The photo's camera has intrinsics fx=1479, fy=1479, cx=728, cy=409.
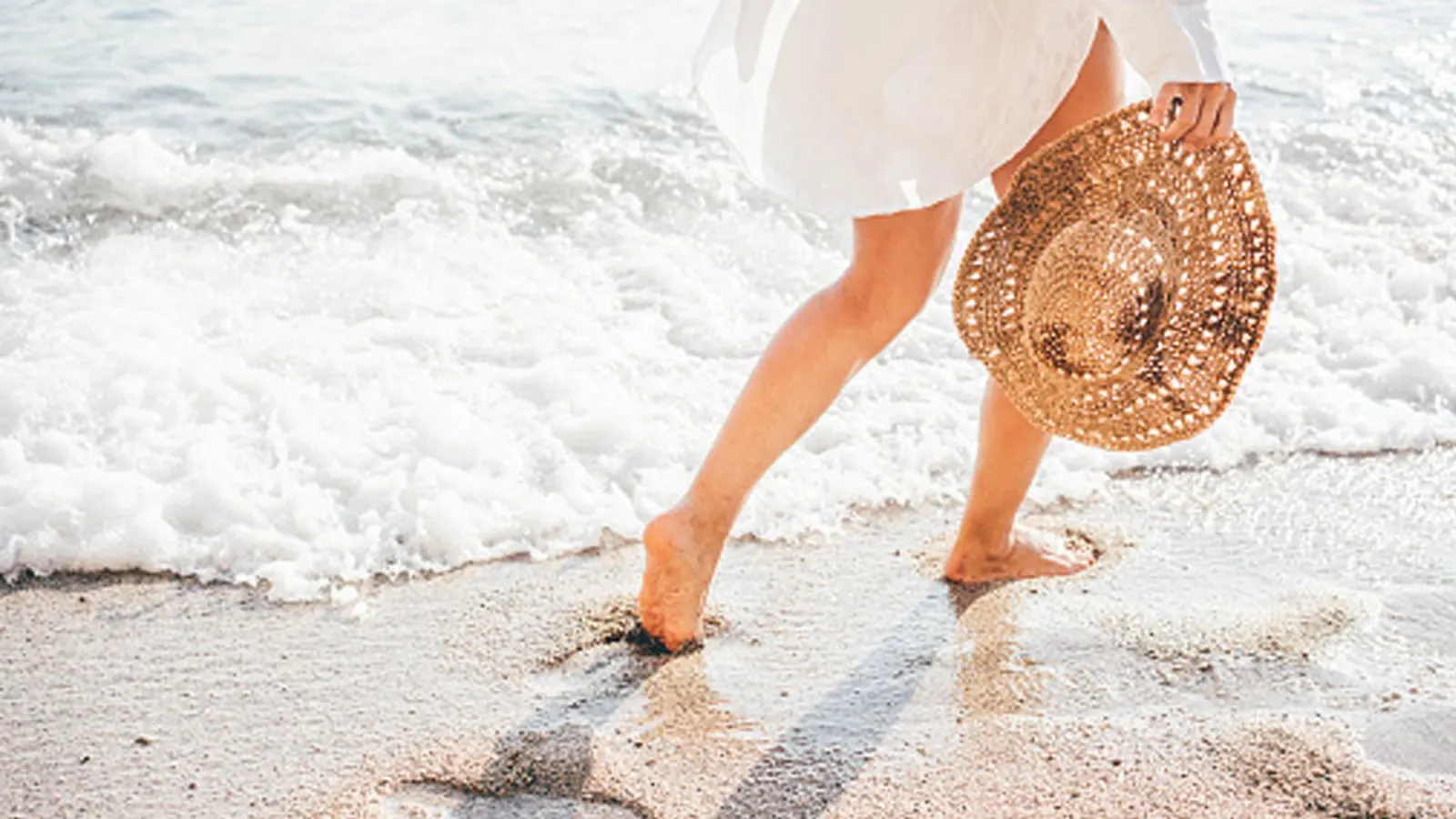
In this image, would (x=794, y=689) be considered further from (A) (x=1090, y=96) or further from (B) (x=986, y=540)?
(A) (x=1090, y=96)

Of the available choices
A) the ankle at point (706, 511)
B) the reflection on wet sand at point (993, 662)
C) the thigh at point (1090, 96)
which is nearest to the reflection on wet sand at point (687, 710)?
the ankle at point (706, 511)

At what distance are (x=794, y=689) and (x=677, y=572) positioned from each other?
0.26m

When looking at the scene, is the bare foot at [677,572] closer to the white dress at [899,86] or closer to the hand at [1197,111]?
the white dress at [899,86]

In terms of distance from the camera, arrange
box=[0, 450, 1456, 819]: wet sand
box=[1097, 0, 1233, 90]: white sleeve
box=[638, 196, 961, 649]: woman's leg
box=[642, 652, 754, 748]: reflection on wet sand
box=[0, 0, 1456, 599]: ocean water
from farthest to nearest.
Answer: box=[0, 0, 1456, 599]: ocean water → box=[638, 196, 961, 649]: woman's leg → box=[642, 652, 754, 748]: reflection on wet sand → box=[0, 450, 1456, 819]: wet sand → box=[1097, 0, 1233, 90]: white sleeve

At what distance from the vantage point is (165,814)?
195 cm

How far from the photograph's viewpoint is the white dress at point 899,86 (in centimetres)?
203

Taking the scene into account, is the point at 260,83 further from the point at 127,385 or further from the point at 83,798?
the point at 83,798

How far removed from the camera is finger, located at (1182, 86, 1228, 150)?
1.92 meters

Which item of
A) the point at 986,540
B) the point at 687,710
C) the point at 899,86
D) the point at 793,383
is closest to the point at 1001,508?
the point at 986,540

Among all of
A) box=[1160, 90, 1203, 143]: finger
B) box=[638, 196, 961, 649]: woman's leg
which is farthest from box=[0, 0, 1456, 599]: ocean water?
box=[1160, 90, 1203, 143]: finger

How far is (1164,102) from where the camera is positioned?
1937 millimetres

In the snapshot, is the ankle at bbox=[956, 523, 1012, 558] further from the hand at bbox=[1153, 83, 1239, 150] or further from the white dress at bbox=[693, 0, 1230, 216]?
the hand at bbox=[1153, 83, 1239, 150]

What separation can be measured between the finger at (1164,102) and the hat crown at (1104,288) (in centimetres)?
20

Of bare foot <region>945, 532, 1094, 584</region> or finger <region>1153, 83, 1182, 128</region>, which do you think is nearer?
finger <region>1153, 83, 1182, 128</region>
